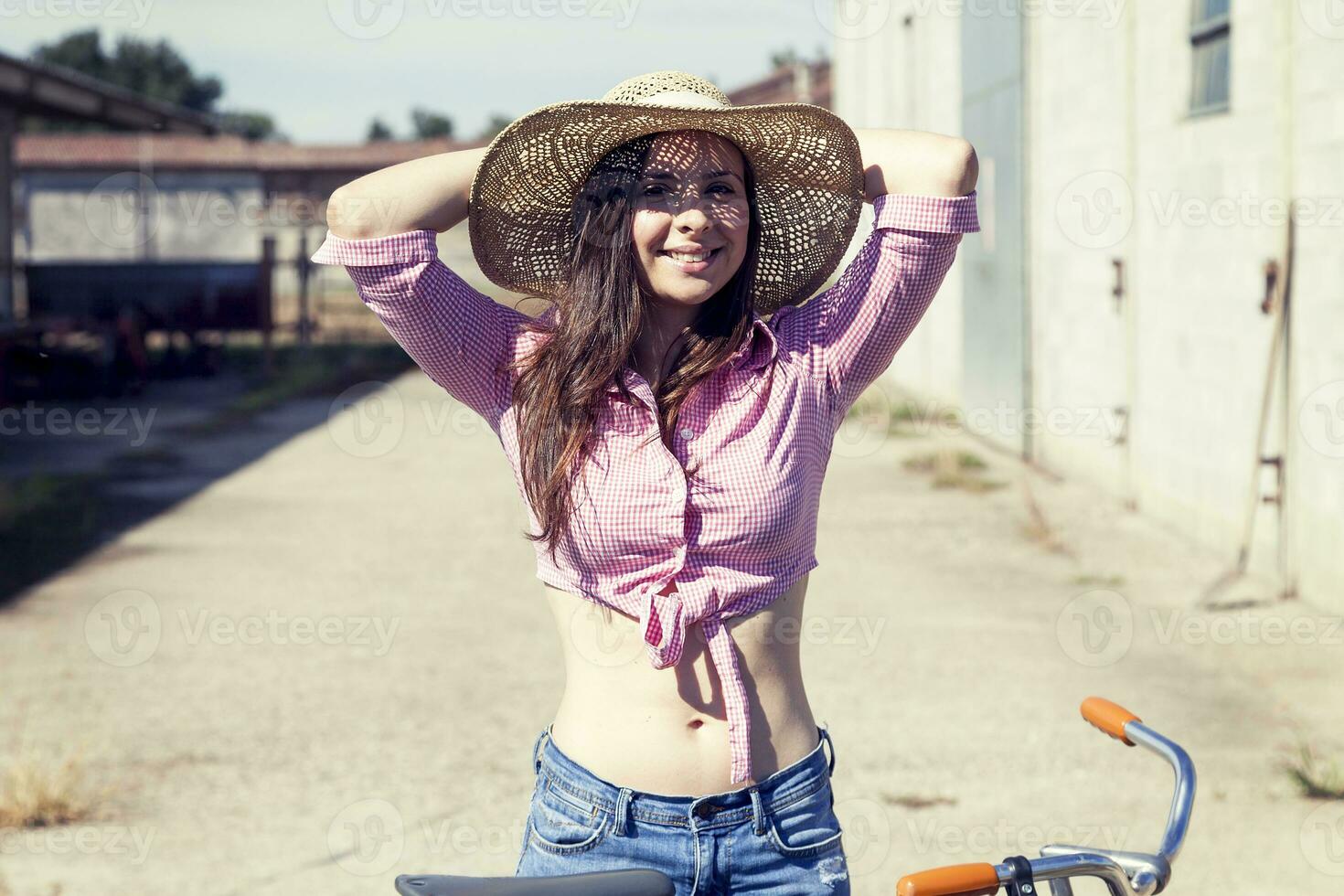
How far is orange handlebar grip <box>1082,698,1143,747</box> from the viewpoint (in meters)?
2.19

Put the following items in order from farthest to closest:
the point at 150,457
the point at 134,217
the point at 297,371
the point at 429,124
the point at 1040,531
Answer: the point at 429,124 → the point at 134,217 → the point at 297,371 → the point at 150,457 → the point at 1040,531

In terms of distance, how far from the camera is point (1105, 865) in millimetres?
1917

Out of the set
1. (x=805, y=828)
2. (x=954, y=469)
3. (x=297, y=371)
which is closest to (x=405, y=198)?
(x=805, y=828)

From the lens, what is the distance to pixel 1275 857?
451 centimetres

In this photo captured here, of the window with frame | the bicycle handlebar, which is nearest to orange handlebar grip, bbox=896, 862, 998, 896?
the bicycle handlebar

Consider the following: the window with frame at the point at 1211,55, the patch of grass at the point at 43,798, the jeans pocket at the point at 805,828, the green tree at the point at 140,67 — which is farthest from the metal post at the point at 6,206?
the green tree at the point at 140,67

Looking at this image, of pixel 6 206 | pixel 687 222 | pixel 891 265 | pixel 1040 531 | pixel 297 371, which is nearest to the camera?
pixel 687 222

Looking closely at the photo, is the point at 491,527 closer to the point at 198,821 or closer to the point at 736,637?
the point at 198,821

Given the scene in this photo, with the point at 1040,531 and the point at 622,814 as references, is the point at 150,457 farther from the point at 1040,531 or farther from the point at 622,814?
the point at 622,814

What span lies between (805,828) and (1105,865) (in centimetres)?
49

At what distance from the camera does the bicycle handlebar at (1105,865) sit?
1730 mm

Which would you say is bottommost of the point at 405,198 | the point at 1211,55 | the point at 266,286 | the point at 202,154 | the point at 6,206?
the point at 405,198

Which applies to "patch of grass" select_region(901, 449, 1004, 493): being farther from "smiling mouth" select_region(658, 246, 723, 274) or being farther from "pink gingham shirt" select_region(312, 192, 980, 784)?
"smiling mouth" select_region(658, 246, 723, 274)

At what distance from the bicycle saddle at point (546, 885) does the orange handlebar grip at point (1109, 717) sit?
69cm
